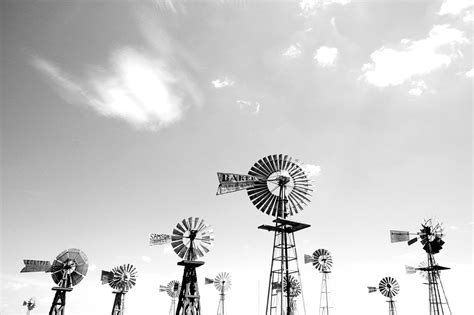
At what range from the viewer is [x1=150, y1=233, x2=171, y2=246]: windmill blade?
24.4 meters

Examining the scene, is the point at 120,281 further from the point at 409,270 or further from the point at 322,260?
the point at 409,270

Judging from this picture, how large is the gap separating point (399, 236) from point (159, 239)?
20.2m

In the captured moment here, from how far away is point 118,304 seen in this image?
3778 cm

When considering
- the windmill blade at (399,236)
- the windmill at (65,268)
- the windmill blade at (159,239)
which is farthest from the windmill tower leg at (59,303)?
the windmill blade at (399,236)

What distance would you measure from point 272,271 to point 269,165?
21.0 feet

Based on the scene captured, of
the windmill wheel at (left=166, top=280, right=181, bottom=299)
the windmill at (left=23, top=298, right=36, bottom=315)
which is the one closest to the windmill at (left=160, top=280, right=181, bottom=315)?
the windmill wheel at (left=166, top=280, right=181, bottom=299)

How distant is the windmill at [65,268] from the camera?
86.6 ft

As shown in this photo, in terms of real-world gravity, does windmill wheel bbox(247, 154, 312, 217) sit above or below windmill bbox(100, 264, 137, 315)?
above

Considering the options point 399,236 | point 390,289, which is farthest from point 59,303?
point 390,289

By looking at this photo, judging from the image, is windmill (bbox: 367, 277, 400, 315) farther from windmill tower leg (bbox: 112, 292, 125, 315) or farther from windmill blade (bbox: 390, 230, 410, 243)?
windmill tower leg (bbox: 112, 292, 125, 315)

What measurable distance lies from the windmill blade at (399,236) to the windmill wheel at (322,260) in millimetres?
13495

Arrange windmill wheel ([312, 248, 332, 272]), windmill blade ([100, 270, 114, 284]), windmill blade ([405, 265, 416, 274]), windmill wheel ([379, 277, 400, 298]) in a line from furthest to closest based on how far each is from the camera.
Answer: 1. windmill wheel ([379, 277, 400, 298])
2. windmill wheel ([312, 248, 332, 272])
3. windmill blade ([100, 270, 114, 284])
4. windmill blade ([405, 265, 416, 274])

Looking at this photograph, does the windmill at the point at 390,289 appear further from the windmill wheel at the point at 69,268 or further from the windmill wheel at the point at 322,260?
the windmill wheel at the point at 69,268

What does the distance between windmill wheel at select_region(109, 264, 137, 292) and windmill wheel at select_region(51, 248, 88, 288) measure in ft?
40.9
